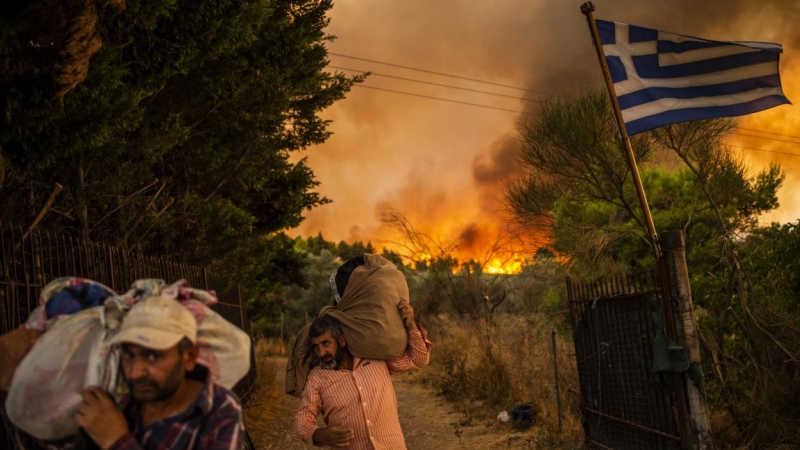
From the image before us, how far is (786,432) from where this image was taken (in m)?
7.62

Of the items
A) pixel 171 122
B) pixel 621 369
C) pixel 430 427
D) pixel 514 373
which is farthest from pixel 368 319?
pixel 514 373

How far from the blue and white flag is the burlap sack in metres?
4.07

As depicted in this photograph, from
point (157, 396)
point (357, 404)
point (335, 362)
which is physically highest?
point (335, 362)

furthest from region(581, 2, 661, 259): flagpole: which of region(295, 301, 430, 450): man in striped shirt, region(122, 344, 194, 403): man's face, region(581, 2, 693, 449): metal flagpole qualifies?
region(122, 344, 194, 403): man's face

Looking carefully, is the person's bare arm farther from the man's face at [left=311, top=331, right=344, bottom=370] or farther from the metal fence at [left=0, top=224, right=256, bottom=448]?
the metal fence at [left=0, top=224, right=256, bottom=448]

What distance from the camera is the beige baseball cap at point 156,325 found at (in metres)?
1.97

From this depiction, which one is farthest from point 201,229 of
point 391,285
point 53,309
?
point 53,309

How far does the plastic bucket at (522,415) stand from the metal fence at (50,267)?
5.75 metres

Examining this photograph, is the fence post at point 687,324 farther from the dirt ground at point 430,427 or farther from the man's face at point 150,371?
the man's face at point 150,371

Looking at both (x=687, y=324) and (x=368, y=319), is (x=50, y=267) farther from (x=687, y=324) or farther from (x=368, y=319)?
(x=687, y=324)

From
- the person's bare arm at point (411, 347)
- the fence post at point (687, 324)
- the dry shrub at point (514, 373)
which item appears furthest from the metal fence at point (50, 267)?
the dry shrub at point (514, 373)

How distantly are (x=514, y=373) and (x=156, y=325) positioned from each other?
42.9ft

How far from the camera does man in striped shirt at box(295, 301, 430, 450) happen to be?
4496 mm

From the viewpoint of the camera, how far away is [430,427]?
13859 mm
